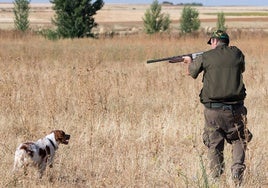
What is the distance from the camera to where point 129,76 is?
1312 centimetres

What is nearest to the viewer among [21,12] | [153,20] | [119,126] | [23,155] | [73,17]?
[23,155]

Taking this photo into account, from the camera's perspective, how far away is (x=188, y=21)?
41.1 meters

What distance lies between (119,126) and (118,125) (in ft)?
0.10

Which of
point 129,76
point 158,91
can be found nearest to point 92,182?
point 158,91

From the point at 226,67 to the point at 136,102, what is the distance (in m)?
4.78

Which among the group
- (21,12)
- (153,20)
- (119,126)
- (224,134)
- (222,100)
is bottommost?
(119,126)

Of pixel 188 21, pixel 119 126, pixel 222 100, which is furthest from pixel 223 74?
pixel 188 21

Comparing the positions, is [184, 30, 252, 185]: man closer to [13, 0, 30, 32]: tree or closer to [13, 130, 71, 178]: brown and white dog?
[13, 130, 71, 178]: brown and white dog

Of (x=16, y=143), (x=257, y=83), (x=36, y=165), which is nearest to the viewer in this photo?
(x=36, y=165)

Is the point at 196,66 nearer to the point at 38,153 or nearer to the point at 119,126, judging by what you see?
the point at 38,153

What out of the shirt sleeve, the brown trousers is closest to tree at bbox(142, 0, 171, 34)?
the shirt sleeve

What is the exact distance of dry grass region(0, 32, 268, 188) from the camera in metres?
5.75

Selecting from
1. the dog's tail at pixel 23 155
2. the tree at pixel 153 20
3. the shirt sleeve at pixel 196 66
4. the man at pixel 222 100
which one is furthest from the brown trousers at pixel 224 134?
the tree at pixel 153 20

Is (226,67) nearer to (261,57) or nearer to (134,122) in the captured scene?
(134,122)
